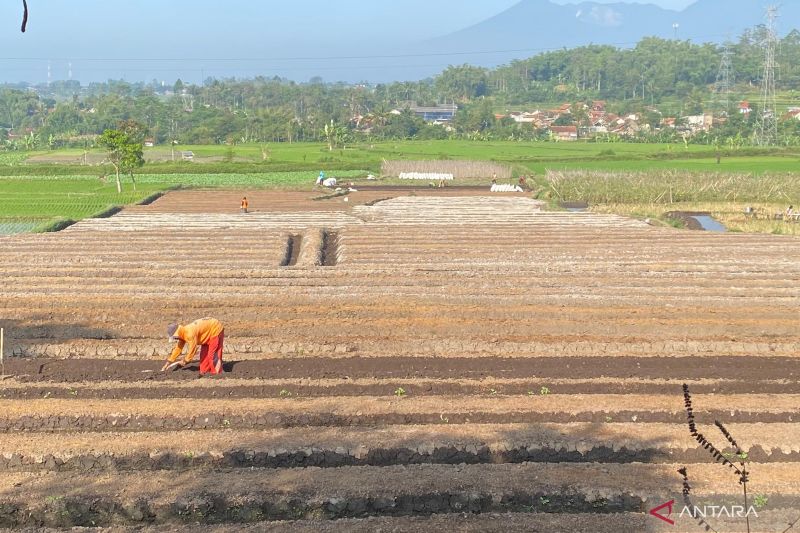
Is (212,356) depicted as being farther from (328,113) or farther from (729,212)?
(328,113)

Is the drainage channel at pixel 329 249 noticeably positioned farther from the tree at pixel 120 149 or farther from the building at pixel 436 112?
the building at pixel 436 112

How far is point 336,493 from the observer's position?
38.8 feet

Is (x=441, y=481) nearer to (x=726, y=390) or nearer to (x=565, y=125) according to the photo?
(x=726, y=390)

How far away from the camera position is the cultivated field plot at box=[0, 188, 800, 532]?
11.8 metres

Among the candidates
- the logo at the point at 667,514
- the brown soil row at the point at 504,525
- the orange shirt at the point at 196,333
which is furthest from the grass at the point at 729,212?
the brown soil row at the point at 504,525

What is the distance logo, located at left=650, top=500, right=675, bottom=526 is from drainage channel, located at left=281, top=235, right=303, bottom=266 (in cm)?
2020

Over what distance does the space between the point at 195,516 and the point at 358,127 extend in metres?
120

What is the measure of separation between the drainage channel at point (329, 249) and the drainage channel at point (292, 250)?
0.91m

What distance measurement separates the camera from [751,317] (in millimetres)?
22172

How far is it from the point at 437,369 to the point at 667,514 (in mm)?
7189

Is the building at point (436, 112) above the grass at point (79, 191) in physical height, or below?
above

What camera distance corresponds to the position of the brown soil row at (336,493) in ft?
38.0

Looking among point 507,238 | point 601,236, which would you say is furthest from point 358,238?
point 601,236

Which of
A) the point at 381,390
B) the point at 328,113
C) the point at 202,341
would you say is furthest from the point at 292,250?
the point at 328,113
